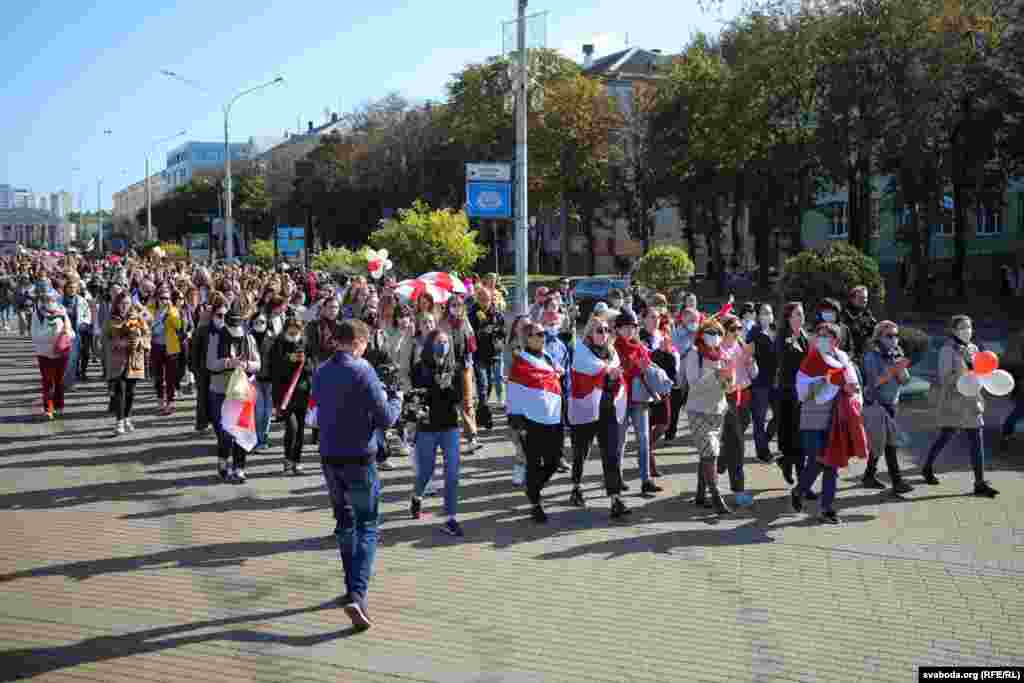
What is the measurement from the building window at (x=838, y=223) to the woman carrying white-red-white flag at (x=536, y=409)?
163 ft

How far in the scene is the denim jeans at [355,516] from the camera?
632 centimetres

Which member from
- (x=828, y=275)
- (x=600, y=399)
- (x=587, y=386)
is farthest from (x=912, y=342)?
(x=587, y=386)

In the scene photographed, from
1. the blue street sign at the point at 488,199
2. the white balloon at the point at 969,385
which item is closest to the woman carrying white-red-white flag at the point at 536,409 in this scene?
the white balloon at the point at 969,385

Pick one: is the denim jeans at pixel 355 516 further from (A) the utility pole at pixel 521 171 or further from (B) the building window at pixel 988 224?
(B) the building window at pixel 988 224

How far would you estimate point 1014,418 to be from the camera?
12.9 meters

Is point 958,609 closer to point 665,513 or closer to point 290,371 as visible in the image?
point 665,513

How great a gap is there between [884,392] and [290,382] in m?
5.98

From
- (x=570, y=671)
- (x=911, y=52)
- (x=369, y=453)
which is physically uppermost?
(x=911, y=52)

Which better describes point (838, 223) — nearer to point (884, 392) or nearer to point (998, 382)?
point (998, 382)

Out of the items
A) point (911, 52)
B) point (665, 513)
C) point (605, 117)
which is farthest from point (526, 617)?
point (605, 117)

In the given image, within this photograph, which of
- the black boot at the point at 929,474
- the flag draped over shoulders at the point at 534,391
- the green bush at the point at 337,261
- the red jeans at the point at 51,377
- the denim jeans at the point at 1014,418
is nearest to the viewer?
the flag draped over shoulders at the point at 534,391

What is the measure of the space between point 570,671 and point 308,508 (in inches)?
168

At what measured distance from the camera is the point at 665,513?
9305 mm

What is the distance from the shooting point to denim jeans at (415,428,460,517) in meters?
8.32
